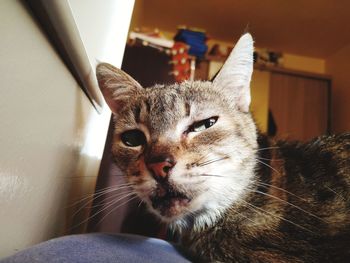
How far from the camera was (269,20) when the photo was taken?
12.0 feet

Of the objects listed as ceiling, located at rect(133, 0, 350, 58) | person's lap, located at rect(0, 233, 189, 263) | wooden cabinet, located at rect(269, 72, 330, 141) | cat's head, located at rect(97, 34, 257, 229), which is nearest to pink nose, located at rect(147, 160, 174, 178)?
cat's head, located at rect(97, 34, 257, 229)

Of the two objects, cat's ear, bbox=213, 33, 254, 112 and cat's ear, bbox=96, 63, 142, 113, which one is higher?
cat's ear, bbox=213, 33, 254, 112

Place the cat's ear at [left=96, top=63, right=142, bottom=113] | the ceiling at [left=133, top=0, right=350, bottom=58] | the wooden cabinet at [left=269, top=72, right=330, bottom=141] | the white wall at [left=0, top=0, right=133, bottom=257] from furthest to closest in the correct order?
the wooden cabinet at [left=269, top=72, right=330, bottom=141] < the ceiling at [left=133, top=0, right=350, bottom=58] < the cat's ear at [left=96, top=63, right=142, bottom=113] < the white wall at [left=0, top=0, right=133, bottom=257]

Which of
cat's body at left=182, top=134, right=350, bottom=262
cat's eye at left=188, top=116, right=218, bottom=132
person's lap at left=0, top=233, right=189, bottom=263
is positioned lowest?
person's lap at left=0, top=233, right=189, bottom=263

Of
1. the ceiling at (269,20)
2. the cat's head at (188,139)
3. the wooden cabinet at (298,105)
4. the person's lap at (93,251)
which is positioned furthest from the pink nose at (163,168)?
the wooden cabinet at (298,105)

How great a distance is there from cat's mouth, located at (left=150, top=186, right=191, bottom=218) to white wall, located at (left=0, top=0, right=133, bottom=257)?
0.26 meters

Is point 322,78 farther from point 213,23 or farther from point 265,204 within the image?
point 265,204

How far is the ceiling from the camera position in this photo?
337cm

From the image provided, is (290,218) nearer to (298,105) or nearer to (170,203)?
(170,203)

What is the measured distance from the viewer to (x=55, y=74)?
2.21 ft

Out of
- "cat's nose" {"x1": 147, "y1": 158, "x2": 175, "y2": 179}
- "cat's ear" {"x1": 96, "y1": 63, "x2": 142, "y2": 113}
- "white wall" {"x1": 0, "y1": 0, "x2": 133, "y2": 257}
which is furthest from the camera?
"cat's ear" {"x1": 96, "y1": 63, "x2": 142, "y2": 113}

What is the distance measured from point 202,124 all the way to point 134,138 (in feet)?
0.73

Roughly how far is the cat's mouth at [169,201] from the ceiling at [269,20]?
2.80 m

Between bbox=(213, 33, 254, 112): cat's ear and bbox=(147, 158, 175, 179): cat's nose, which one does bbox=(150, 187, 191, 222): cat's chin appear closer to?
bbox=(147, 158, 175, 179): cat's nose
